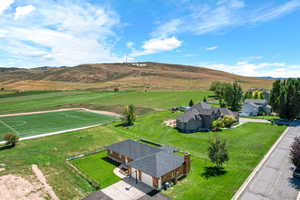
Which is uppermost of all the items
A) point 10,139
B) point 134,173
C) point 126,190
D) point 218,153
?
point 218,153

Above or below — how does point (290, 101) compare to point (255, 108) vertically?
above

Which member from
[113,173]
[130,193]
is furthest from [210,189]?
[113,173]

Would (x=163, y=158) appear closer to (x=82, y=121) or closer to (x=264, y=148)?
(x=264, y=148)

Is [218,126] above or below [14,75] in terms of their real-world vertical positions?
below

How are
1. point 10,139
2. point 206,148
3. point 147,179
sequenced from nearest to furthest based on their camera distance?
point 147,179, point 206,148, point 10,139

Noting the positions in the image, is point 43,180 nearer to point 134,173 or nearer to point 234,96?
point 134,173

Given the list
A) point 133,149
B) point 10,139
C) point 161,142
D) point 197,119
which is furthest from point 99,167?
point 197,119

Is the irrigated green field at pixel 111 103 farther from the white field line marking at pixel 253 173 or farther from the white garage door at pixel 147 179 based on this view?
the white field line marking at pixel 253 173
